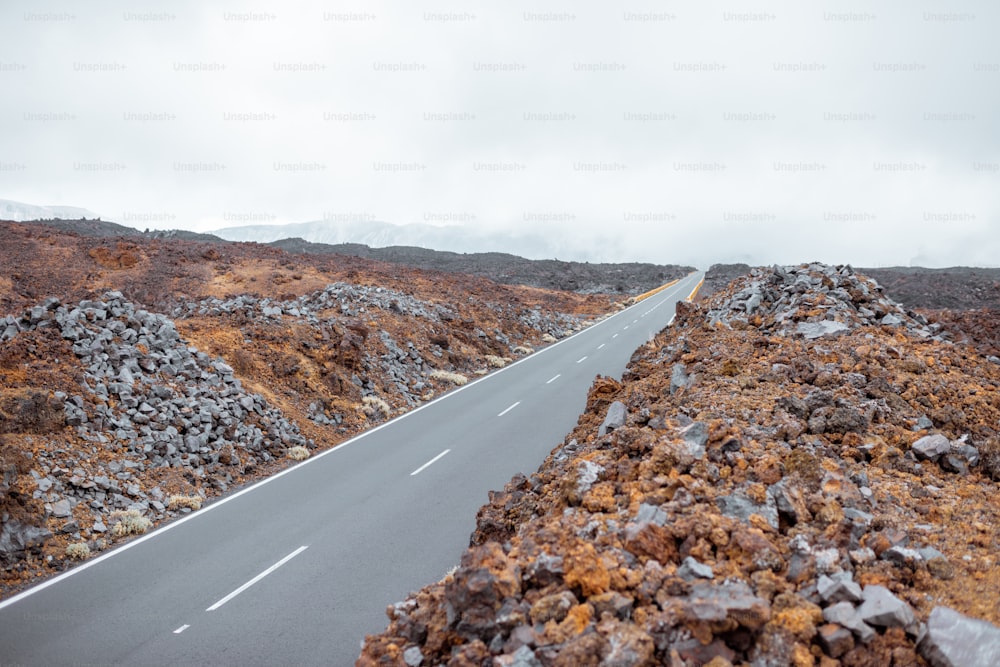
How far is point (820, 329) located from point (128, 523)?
43.0 ft

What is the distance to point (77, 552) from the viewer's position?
9133 millimetres

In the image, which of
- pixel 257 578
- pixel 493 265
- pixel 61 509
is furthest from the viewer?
pixel 493 265

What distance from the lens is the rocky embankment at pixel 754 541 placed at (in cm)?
359

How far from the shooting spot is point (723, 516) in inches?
187

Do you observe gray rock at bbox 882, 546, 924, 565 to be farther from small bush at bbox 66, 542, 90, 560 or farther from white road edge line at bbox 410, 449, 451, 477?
small bush at bbox 66, 542, 90, 560

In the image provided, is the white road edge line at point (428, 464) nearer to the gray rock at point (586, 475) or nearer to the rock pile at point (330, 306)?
the gray rock at point (586, 475)

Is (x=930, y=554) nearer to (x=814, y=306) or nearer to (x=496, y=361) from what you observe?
(x=814, y=306)

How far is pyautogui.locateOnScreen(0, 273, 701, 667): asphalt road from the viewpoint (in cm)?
666

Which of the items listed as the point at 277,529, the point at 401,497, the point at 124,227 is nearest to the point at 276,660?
the point at 277,529

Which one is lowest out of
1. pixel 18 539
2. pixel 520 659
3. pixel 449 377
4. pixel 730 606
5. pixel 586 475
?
pixel 18 539

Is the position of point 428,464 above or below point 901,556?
below

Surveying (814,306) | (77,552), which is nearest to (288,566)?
(77,552)

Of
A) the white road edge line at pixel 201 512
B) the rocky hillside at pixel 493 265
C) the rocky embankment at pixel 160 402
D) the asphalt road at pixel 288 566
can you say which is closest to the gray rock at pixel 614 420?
the asphalt road at pixel 288 566

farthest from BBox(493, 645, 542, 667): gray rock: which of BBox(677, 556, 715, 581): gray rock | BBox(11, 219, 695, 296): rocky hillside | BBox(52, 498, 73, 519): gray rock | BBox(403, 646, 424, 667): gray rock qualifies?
BBox(11, 219, 695, 296): rocky hillside
